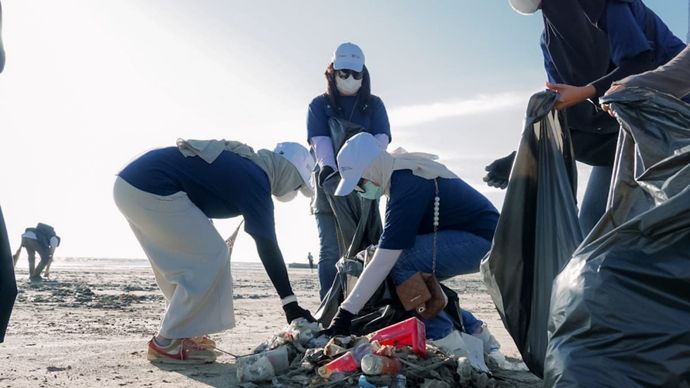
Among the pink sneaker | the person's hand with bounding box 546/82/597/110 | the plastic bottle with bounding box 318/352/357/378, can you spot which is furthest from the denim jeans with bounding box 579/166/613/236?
the pink sneaker

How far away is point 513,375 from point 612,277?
1.80 m

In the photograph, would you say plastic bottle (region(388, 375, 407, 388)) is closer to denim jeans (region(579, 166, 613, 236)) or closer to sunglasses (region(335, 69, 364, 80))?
denim jeans (region(579, 166, 613, 236))

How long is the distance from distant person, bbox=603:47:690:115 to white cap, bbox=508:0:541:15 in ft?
2.94

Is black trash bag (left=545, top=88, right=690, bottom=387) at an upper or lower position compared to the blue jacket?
lower

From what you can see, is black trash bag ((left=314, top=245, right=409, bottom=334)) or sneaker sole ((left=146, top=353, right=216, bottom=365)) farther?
sneaker sole ((left=146, top=353, right=216, bottom=365))

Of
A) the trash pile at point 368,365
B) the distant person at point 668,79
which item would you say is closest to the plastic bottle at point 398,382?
the trash pile at point 368,365

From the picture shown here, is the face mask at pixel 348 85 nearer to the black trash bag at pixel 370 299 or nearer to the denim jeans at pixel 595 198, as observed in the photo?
the black trash bag at pixel 370 299

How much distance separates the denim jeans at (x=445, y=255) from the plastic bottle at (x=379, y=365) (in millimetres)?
763

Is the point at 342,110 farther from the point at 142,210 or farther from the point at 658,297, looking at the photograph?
the point at 658,297

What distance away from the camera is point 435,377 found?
3227mm

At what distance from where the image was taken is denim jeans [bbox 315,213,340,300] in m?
4.95

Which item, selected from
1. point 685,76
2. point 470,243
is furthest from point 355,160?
point 685,76

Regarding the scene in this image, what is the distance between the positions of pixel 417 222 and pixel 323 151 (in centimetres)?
134

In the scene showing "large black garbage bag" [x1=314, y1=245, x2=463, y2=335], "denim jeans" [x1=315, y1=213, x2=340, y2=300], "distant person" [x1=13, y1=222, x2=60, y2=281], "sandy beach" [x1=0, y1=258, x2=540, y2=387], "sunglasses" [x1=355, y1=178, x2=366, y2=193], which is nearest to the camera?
"sandy beach" [x1=0, y1=258, x2=540, y2=387]
